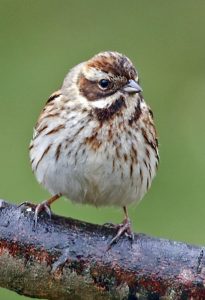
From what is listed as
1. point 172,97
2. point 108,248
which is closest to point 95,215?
point 172,97

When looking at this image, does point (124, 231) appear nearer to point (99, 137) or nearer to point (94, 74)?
point (99, 137)

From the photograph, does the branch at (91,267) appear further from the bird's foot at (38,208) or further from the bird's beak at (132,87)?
the bird's beak at (132,87)

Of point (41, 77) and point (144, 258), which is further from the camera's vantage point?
point (41, 77)

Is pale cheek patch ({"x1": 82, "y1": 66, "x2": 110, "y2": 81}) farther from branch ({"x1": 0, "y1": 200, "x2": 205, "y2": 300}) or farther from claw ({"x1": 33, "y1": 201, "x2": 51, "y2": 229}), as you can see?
branch ({"x1": 0, "y1": 200, "x2": 205, "y2": 300})

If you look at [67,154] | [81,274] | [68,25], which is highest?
[68,25]

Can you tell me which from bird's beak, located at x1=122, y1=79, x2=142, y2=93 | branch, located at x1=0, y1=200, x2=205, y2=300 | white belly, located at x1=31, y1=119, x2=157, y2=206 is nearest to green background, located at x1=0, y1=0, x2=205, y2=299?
white belly, located at x1=31, y1=119, x2=157, y2=206

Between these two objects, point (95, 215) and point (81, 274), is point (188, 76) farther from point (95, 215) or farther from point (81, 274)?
point (81, 274)

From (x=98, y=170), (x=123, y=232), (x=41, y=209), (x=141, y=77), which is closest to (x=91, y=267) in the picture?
(x=123, y=232)
